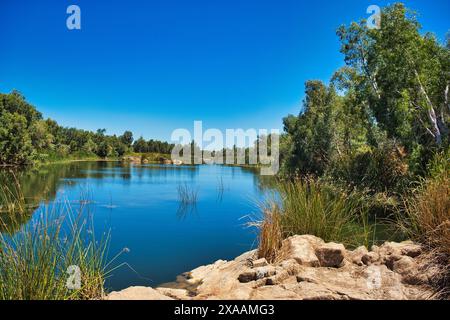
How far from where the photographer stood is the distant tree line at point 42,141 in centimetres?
3095

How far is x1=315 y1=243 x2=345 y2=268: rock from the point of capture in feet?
12.5

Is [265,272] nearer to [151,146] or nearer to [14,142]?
[14,142]

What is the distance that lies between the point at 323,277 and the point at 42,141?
143ft

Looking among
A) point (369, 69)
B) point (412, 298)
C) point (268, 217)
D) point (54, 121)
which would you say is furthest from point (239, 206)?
point (54, 121)

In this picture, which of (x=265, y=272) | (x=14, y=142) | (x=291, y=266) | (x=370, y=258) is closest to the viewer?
(x=265, y=272)

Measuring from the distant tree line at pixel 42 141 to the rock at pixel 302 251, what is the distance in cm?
3089

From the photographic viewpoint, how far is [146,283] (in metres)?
5.77

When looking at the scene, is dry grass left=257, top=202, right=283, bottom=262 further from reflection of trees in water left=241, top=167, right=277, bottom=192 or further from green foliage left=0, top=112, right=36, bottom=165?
green foliage left=0, top=112, right=36, bottom=165

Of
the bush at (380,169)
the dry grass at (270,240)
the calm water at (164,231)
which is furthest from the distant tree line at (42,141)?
the dry grass at (270,240)

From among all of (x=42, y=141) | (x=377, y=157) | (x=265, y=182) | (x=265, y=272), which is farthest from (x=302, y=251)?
(x=42, y=141)

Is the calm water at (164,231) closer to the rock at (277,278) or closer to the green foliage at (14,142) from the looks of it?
the rock at (277,278)

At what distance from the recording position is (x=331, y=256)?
383 centimetres
